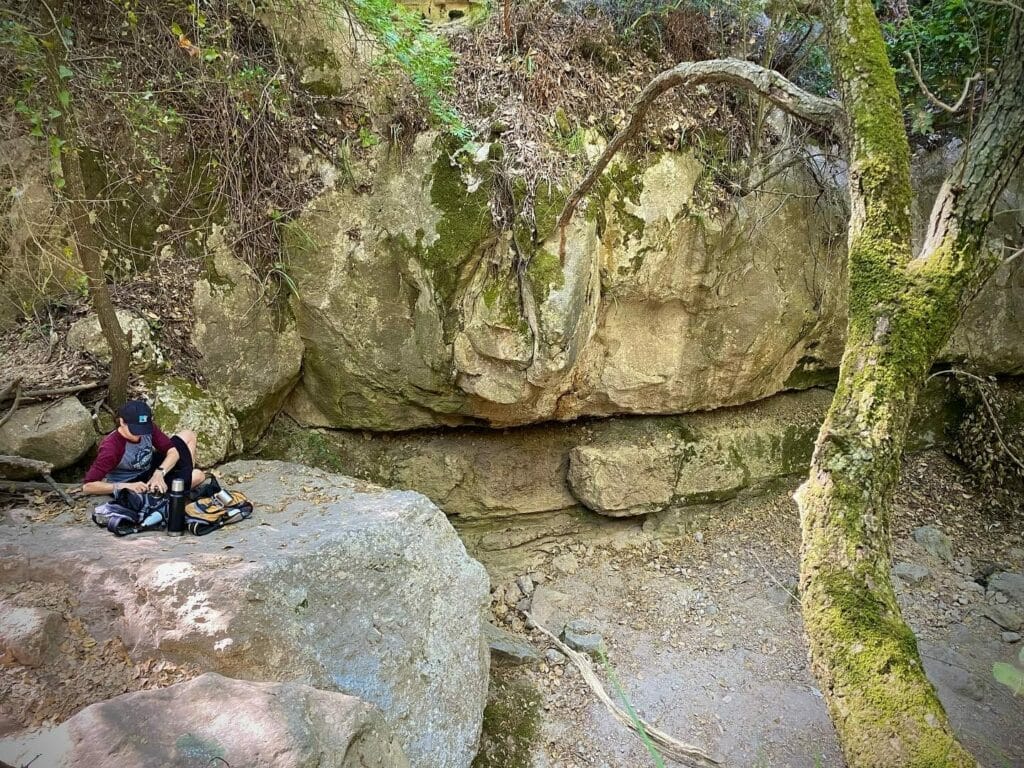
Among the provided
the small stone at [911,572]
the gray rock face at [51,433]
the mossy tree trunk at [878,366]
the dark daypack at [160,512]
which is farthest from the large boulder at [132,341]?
the small stone at [911,572]

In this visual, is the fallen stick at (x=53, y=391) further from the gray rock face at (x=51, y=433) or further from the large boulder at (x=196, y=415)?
the large boulder at (x=196, y=415)

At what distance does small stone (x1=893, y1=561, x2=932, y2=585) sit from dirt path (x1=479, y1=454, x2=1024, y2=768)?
0.05 meters

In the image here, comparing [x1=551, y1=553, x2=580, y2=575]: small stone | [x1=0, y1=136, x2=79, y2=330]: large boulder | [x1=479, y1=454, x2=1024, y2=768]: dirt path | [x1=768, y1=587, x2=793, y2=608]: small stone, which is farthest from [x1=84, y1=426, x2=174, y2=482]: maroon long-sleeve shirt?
[x1=768, y1=587, x2=793, y2=608]: small stone

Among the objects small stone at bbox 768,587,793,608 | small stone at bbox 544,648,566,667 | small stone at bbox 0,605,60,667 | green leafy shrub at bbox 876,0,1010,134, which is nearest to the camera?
small stone at bbox 0,605,60,667

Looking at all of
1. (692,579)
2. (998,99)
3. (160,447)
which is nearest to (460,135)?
(160,447)

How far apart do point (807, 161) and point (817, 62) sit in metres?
1.05

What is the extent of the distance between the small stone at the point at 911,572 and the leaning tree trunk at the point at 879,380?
13.7ft

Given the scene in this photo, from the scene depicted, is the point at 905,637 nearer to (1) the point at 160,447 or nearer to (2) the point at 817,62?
(1) the point at 160,447

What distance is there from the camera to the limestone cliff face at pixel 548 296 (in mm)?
5004

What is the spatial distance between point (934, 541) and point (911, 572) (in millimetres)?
646

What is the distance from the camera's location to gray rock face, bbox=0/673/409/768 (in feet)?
5.39

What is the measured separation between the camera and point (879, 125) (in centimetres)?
242

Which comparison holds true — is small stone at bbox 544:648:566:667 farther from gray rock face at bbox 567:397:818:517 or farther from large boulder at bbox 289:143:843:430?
large boulder at bbox 289:143:843:430

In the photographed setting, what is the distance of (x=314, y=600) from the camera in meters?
2.99
